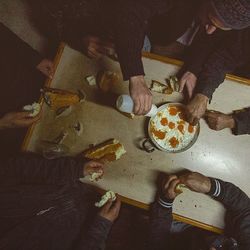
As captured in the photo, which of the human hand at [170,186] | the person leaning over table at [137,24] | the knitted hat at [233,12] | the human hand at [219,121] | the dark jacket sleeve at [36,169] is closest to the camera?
the knitted hat at [233,12]

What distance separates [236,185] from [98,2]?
1.86m

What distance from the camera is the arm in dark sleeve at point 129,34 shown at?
201 cm

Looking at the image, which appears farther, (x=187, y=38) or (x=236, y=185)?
(x=187, y=38)

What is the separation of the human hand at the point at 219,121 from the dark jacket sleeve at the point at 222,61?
15cm

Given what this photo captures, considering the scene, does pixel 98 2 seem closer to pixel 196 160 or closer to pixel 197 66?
pixel 197 66

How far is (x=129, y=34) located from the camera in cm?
202

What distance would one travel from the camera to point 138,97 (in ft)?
6.54

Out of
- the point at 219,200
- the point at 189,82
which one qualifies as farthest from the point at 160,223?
the point at 189,82

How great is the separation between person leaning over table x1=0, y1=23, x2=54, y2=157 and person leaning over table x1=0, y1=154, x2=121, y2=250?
42cm

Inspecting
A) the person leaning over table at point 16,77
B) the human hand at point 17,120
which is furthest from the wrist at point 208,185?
the person leaning over table at point 16,77

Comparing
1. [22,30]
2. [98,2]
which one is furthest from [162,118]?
[22,30]

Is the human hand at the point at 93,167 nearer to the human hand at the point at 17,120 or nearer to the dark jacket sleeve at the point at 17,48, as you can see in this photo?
the human hand at the point at 17,120

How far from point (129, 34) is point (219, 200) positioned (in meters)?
1.32

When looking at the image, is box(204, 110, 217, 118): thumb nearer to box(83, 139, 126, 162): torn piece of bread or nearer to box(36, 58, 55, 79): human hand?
box(83, 139, 126, 162): torn piece of bread
